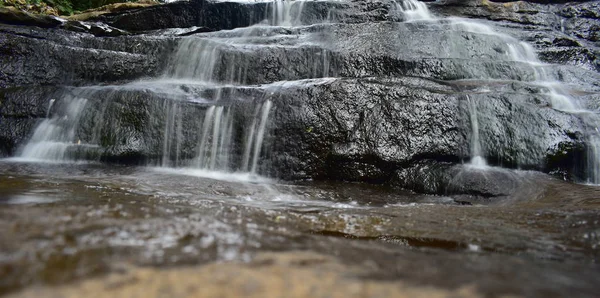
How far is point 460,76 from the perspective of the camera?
773 cm

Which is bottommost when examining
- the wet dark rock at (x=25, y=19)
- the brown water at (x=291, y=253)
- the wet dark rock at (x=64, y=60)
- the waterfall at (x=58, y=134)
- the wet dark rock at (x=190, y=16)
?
the brown water at (x=291, y=253)

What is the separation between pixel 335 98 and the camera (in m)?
5.86

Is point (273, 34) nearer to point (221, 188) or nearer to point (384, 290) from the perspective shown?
point (221, 188)

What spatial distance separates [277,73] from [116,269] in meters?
7.40

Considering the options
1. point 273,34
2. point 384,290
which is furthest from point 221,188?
point 273,34

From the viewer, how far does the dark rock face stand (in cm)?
544

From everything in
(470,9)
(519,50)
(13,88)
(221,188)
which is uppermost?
(470,9)

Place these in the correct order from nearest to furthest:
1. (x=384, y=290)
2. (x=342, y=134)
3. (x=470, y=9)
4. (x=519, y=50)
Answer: (x=384, y=290)
(x=342, y=134)
(x=519, y=50)
(x=470, y=9)

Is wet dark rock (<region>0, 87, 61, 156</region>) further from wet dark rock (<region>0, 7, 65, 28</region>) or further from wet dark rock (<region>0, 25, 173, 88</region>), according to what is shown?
wet dark rock (<region>0, 7, 65, 28</region>)

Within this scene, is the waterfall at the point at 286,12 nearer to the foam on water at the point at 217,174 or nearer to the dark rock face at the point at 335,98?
the dark rock face at the point at 335,98

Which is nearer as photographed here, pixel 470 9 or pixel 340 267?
pixel 340 267

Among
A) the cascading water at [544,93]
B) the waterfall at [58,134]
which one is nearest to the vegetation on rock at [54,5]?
the waterfall at [58,134]

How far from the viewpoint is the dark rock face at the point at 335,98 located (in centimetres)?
544

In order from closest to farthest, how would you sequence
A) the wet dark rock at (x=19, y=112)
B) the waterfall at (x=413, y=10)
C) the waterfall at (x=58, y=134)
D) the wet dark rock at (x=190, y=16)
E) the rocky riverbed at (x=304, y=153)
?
the rocky riverbed at (x=304, y=153) < the waterfall at (x=58, y=134) < the wet dark rock at (x=19, y=112) < the waterfall at (x=413, y=10) < the wet dark rock at (x=190, y=16)
